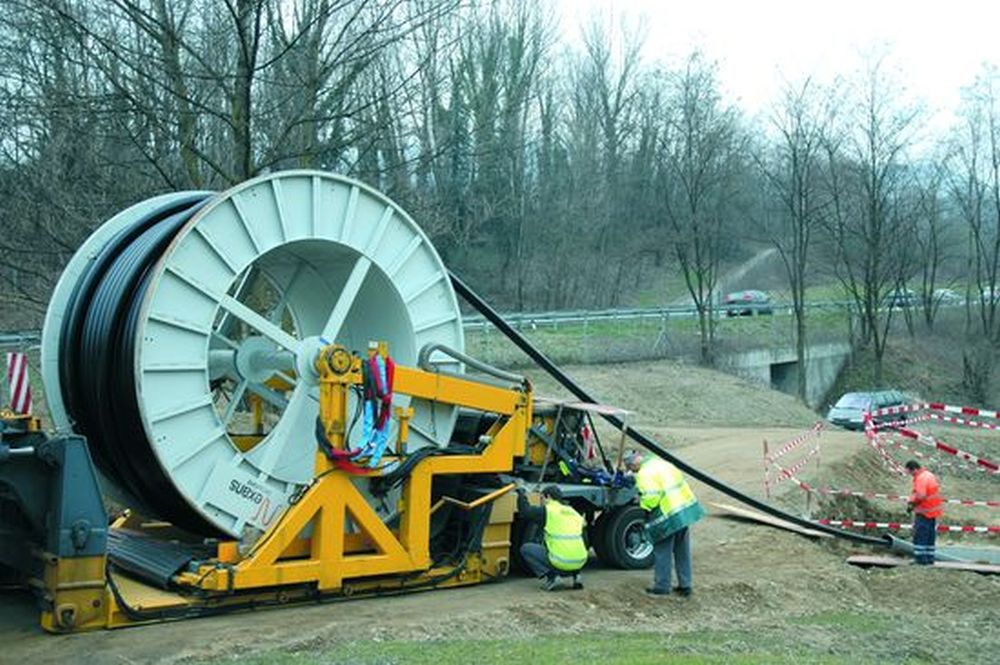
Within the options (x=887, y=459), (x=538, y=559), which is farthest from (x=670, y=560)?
(x=887, y=459)

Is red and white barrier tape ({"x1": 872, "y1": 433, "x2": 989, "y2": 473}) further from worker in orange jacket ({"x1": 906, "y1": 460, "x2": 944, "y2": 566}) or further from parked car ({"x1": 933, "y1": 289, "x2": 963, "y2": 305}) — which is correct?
parked car ({"x1": 933, "y1": 289, "x2": 963, "y2": 305})

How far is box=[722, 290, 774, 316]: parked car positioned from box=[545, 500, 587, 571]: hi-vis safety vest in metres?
36.6

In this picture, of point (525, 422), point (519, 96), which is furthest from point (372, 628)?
point (519, 96)

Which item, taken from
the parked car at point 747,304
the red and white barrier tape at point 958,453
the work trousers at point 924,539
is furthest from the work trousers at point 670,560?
the parked car at point 747,304

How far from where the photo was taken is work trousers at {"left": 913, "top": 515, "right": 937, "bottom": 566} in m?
14.1

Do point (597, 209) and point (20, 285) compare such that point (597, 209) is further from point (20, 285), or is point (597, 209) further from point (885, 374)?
point (20, 285)

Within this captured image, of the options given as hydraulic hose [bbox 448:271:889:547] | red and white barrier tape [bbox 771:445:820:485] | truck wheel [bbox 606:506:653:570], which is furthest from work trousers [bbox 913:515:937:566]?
red and white barrier tape [bbox 771:445:820:485]

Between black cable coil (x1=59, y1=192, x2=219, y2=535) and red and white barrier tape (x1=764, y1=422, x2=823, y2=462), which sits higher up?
black cable coil (x1=59, y1=192, x2=219, y2=535)

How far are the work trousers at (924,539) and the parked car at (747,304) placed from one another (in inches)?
1292

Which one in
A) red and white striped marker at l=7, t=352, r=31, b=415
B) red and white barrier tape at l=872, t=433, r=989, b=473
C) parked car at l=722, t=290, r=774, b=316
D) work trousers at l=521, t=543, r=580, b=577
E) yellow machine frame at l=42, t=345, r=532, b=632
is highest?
parked car at l=722, t=290, r=774, b=316

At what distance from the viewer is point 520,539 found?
12.0 m

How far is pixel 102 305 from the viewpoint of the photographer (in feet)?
32.6

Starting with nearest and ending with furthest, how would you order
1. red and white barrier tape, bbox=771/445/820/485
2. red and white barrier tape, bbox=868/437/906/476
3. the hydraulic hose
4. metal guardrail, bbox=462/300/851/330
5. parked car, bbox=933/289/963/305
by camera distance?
the hydraulic hose < red and white barrier tape, bbox=771/445/820/485 < red and white barrier tape, bbox=868/437/906/476 < metal guardrail, bbox=462/300/851/330 < parked car, bbox=933/289/963/305

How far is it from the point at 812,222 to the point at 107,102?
120 feet
